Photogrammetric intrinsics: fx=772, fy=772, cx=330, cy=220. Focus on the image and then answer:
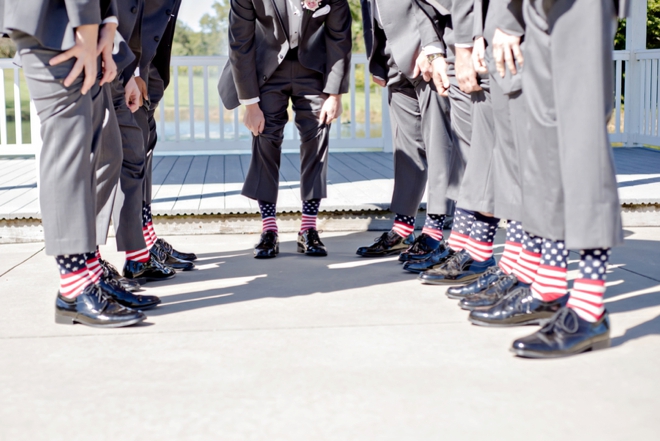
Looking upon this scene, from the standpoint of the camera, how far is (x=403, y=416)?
1.70 metres

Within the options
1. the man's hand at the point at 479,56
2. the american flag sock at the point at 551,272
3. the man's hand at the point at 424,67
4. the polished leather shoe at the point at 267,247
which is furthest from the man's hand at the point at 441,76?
the polished leather shoe at the point at 267,247

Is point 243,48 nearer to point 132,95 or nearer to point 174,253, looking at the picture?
point 132,95

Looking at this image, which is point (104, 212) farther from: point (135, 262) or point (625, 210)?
point (625, 210)

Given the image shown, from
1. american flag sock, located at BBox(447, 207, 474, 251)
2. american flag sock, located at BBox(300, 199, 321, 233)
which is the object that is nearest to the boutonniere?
american flag sock, located at BBox(300, 199, 321, 233)

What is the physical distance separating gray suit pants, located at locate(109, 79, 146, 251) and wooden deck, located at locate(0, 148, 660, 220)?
1.13 m

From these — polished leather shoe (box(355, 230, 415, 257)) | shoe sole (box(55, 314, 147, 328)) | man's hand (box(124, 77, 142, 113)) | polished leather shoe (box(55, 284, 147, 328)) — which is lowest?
shoe sole (box(55, 314, 147, 328))

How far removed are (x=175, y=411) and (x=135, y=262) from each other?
1476 mm

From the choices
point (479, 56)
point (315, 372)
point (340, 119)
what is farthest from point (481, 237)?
point (340, 119)

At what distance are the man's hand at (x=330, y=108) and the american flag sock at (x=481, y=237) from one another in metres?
0.98

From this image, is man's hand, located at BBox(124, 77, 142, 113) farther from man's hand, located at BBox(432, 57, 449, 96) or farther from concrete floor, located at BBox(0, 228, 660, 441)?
man's hand, located at BBox(432, 57, 449, 96)

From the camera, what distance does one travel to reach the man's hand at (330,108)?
Answer: 3600mm

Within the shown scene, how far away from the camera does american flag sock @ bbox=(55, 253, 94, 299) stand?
245 centimetres

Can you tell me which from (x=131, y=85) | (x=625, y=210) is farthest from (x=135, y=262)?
(x=625, y=210)

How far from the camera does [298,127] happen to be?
12.1ft
